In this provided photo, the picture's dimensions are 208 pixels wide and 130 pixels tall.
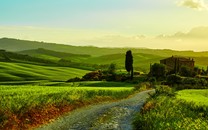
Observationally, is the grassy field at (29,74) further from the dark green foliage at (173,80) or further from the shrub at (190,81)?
the shrub at (190,81)

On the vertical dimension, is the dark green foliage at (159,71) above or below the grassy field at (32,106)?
below

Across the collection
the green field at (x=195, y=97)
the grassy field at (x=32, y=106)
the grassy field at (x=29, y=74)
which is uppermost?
the grassy field at (x=32, y=106)

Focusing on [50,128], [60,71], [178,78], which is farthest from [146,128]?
[60,71]

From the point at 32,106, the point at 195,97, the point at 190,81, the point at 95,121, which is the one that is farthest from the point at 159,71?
the point at 95,121

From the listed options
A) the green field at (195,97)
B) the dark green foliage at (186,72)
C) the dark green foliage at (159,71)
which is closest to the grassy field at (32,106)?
the green field at (195,97)

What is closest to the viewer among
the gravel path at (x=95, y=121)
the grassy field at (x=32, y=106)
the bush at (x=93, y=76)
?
the gravel path at (x=95, y=121)

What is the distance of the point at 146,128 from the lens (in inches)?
1043

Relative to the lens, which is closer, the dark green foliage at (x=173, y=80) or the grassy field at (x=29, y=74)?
the dark green foliage at (x=173, y=80)

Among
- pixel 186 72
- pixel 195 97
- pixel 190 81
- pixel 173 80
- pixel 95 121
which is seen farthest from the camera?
pixel 186 72

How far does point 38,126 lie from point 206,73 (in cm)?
13672

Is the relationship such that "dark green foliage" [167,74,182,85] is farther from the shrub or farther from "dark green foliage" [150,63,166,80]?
"dark green foliage" [150,63,166,80]

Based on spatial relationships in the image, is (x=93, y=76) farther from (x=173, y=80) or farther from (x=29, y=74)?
(x=173, y=80)

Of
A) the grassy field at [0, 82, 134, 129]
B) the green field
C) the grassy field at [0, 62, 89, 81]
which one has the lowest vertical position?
the grassy field at [0, 62, 89, 81]

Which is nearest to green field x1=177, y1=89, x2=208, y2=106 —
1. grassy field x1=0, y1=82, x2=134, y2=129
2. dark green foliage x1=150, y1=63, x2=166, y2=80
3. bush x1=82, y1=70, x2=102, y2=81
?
grassy field x1=0, y1=82, x2=134, y2=129
